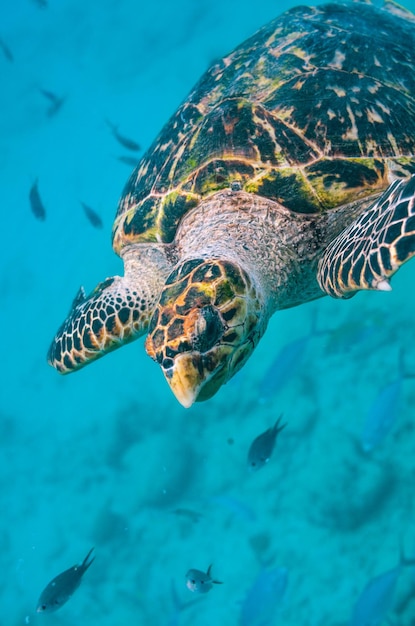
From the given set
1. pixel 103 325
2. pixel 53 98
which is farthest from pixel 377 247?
pixel 53 98

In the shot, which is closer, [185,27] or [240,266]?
[240,266]

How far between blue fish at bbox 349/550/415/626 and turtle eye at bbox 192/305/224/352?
447 cm

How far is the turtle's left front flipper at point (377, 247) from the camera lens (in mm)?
1968

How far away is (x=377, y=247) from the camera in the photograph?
2.07m

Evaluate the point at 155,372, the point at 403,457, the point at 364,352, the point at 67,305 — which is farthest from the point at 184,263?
the point at 67,305

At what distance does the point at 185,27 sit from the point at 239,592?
13035mm

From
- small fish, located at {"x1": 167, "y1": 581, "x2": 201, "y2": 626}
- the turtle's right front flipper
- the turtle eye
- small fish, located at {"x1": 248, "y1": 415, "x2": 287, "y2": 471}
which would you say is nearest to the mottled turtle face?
the turtle eye

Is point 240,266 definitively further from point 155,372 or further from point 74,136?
point 74,136

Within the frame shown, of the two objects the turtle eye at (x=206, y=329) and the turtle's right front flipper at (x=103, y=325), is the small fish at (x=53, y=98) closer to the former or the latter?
the turtle's right front flipper at (x=103, y=325)

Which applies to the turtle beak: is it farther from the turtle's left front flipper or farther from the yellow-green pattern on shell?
the yellow-green pattern on shell

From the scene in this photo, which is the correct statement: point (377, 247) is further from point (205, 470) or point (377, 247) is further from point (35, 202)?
point (205, 470)

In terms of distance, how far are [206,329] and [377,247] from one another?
2.65 ft

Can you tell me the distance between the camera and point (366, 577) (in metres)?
6.55

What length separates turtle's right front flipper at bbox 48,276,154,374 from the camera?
3.27 metres
